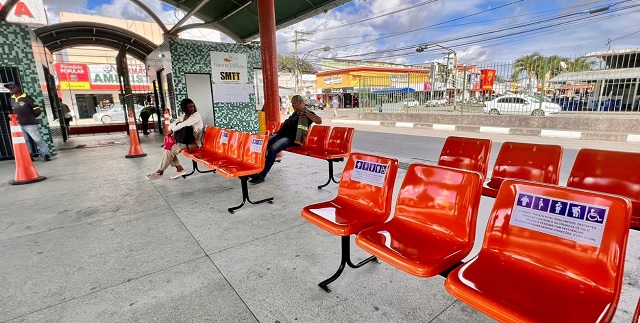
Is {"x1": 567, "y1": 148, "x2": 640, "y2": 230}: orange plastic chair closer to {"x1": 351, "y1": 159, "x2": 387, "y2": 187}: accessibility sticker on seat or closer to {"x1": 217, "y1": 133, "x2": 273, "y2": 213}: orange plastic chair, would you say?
{"x1": 351, "y1": 159, "x2": 387, "y2": 187}: accessibility sticker on seat

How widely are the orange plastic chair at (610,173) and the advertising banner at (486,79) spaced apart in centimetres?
1000

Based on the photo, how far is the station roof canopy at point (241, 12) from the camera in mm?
7574

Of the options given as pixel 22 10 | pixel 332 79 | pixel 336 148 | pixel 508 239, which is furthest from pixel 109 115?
pixel 332 79

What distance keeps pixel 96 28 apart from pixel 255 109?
5794 millimetres

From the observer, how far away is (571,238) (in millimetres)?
1392

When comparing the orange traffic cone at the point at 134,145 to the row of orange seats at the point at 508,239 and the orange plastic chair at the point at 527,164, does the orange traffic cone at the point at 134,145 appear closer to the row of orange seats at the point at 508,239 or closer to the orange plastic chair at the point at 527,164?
the row of orange seats at the point at 508,239

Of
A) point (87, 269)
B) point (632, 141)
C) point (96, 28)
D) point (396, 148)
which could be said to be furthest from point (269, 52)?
point (632, 141)

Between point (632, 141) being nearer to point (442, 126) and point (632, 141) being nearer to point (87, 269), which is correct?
point (442, 126)

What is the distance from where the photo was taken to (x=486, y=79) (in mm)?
11375

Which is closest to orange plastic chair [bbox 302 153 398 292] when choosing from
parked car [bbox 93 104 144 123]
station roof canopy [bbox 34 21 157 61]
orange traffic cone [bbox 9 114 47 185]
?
orange traffic cone [bbox 9 114 47 185]

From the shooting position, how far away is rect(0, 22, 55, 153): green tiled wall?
264 inches

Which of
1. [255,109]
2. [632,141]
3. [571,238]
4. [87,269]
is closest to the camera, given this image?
[571,238]

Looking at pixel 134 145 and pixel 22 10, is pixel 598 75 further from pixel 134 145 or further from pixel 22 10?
pixel 22 10

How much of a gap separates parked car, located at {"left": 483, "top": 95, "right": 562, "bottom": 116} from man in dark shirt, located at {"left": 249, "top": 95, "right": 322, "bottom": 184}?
8908 mm
